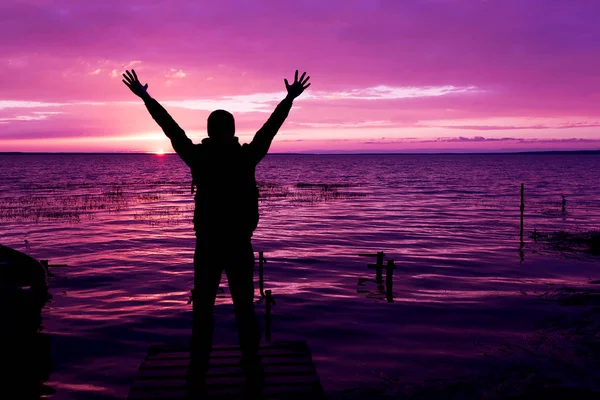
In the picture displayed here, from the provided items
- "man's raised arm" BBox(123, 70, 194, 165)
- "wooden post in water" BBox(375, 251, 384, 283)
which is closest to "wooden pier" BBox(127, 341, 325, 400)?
"man's raised arm" BBox(123, 70, 194, 165)

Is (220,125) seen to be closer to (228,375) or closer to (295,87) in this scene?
(295,87)

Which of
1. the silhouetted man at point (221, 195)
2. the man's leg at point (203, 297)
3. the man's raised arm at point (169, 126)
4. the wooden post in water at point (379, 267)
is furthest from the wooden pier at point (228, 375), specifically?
the wooden post in water at point (379, 267)

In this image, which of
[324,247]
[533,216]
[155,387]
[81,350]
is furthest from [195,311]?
[533,216]

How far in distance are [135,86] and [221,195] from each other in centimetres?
156

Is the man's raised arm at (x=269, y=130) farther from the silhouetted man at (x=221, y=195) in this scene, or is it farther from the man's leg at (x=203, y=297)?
the man's leg at (x=203, y=297)

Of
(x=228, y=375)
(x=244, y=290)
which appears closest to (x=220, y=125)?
(x=244, y=290)

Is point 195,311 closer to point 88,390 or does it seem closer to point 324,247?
point 88,390

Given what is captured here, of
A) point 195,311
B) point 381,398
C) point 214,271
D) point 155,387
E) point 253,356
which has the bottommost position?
point 381,398

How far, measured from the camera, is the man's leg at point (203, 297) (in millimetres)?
5656

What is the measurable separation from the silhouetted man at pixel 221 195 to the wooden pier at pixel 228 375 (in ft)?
3.75

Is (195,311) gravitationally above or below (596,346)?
above

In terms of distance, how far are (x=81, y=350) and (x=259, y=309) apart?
17.5ft

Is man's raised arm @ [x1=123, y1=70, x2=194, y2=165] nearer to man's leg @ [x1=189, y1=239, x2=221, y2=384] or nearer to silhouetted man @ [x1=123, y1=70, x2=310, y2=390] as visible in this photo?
silhouetted man @ [x1=123, y1=70, x2=310, y2=390]

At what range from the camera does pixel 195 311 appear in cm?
577
